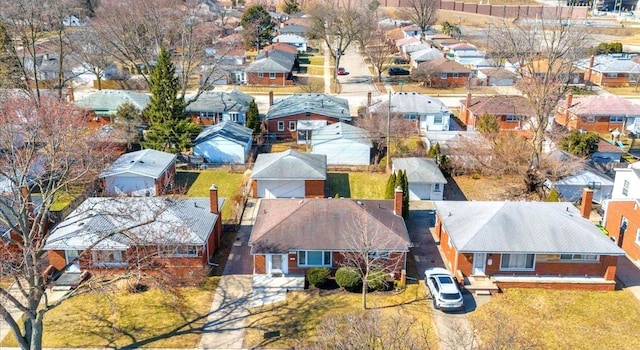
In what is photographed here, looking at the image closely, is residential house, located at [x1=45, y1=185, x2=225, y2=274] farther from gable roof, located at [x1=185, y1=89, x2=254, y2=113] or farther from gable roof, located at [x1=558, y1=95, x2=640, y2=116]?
gable roof, located at [x1=558, y1=95, x2=640, y2=116]

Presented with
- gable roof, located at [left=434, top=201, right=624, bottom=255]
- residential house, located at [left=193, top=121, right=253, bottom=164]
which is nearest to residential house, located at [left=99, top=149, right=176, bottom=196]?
residential house, located at [left=193, top=121, right=253, bottom=164]

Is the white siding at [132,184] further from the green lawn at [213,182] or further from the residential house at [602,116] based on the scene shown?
the residential house at [602,116]

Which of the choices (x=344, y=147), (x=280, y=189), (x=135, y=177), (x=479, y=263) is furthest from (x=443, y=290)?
(x=135, y=177)

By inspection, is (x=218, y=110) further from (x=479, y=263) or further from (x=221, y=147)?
(x=479, y=263)

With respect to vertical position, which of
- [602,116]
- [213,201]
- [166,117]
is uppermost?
[166,117]

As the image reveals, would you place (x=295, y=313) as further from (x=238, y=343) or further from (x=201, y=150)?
(x=201, y=150)
